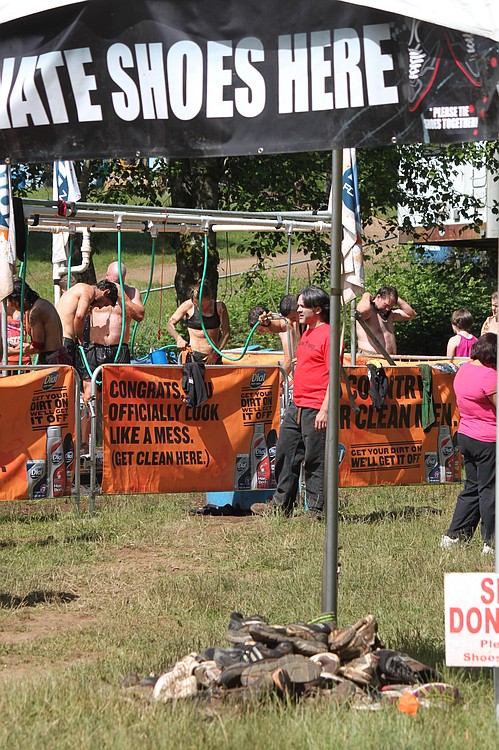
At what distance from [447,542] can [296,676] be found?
4.31m

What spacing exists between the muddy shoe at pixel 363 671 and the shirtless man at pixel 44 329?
7.06 meters

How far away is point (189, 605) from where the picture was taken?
694 cm

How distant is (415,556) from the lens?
27.6 ft

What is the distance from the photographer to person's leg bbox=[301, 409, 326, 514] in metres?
9.92

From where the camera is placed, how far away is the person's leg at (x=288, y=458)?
33.4 ft

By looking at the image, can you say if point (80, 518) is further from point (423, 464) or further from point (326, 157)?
point (326, 157)

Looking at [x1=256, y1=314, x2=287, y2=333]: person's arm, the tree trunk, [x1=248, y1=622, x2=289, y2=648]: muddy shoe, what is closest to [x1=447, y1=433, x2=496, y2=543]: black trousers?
[x1=256, y1=314, x2=287, y2=333]: person's arm

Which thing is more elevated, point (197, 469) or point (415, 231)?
point (415, 231)

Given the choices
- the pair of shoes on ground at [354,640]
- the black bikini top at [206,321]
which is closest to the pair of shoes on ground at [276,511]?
the black bikini top at [206,321]

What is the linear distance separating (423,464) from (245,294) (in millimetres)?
18165

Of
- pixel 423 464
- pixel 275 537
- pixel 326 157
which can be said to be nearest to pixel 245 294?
pixel 326 157

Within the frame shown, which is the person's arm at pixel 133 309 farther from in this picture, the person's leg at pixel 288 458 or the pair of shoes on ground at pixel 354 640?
the pair of shoes on ground at pixel 354 640

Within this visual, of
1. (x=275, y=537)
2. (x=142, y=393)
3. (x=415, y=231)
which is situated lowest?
(x=275, y=537)

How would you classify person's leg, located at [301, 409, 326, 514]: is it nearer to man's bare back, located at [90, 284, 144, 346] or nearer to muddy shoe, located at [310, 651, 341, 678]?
man's bare back, located at [90, 284, 144, 346]
